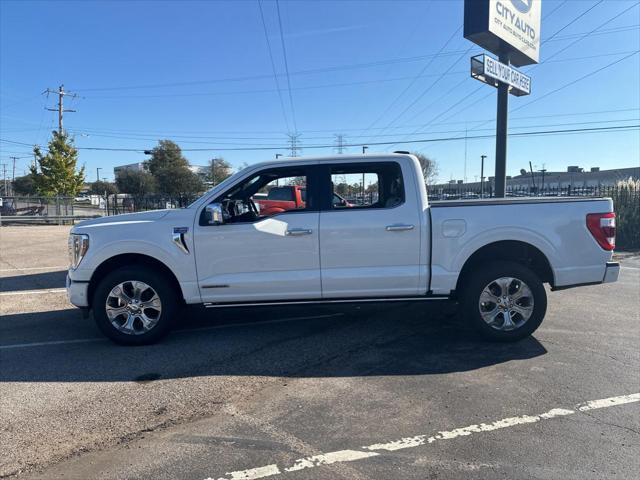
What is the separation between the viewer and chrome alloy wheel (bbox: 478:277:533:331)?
5.12m

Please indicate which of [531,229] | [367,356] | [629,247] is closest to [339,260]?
→ [367,356]

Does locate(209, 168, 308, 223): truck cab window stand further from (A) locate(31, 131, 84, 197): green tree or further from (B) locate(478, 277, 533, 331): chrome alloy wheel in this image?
(A) locate(31, 131, 84, 197): green tree

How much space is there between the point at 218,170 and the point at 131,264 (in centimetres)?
6119

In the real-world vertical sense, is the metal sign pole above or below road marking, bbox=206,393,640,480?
above

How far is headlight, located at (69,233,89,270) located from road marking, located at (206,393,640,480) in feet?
10.7

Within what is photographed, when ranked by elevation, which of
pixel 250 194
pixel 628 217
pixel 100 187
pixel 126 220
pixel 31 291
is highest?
pixel 100 187

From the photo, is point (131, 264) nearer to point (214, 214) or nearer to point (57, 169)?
point (214, 214)

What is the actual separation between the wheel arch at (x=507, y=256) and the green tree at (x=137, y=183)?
54.4 metres

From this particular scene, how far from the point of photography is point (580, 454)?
310cm

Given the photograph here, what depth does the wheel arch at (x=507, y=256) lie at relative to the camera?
5.27 meters

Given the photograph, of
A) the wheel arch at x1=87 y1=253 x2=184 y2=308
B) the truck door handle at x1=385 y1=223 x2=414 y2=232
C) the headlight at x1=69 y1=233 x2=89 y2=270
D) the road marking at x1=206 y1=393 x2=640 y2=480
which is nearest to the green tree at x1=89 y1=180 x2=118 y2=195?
the headlight at x1=69 y1=233 x2=89 y2=270

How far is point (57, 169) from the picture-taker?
36.7m

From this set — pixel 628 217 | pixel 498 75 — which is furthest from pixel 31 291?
pixel 628 217

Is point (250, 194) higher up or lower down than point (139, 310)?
higher up
